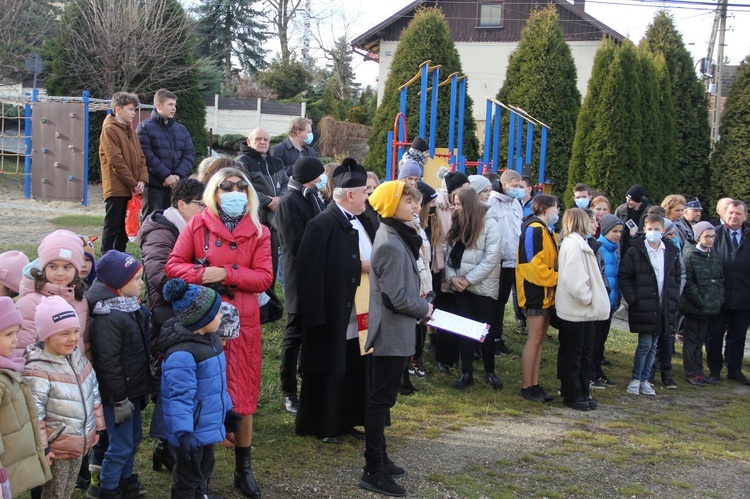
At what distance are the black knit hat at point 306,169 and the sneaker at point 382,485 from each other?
245cm

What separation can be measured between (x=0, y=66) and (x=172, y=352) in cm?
2061

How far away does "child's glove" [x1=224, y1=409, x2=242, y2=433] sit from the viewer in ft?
15.1

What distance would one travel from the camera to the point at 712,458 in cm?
639

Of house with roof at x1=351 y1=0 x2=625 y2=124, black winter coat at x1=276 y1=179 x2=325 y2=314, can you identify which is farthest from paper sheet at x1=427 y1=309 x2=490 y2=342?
house with roof at x1=351 y1=0 x2=625 y2=124

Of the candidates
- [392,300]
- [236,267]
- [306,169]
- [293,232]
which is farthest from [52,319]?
[306,169]

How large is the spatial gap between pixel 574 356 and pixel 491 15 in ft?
90.6

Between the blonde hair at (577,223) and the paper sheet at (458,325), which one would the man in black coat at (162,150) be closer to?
the paper sheet at (458,325)

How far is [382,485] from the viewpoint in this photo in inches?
194

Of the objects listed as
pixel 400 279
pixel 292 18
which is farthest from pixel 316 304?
pixel 292 18

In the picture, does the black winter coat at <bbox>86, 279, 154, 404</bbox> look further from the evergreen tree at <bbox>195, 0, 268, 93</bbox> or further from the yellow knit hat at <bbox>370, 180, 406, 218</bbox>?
the evergreen tree at <bbox>195, 0, 268, 93</bbox>

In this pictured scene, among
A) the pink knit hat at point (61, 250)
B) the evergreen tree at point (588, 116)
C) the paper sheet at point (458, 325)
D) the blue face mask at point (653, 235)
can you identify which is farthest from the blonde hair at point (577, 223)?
the evergreen tree at point (588, 116)

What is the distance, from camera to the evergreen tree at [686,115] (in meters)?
18.5

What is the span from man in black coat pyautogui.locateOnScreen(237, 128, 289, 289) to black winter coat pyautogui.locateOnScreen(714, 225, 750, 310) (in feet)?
17.3

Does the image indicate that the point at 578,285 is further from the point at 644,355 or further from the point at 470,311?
the point at 644,355
